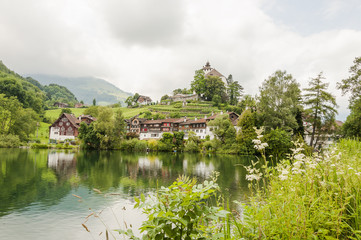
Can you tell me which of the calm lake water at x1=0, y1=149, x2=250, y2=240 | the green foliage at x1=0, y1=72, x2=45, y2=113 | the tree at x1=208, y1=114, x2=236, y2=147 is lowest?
the calm lake water at x1=0, y1=149, x2=250, y2=240

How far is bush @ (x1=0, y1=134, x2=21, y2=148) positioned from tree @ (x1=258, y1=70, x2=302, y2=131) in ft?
214

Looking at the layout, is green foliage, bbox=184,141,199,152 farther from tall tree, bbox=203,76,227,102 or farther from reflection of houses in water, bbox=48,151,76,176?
tall tree, bbox=203,76,227,102

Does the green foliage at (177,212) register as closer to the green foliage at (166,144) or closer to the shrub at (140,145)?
the green foliage at (166,144)

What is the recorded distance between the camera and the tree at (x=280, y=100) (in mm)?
50688

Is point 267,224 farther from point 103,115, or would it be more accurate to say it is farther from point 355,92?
point 103,115

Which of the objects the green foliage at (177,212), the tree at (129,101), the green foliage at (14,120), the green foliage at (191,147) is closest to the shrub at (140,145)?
the green foliage at (191,147)

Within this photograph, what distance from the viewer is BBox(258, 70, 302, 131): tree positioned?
166ft

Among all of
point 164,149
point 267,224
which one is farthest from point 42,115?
point 267,224

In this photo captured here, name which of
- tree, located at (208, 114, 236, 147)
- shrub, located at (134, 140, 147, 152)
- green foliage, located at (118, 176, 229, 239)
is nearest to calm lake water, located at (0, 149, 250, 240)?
green foliage, located at (118, 176, 229, 239)

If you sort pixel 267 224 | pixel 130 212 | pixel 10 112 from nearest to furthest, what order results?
pixel 267 224
pixel 130 212
pixel 10 112

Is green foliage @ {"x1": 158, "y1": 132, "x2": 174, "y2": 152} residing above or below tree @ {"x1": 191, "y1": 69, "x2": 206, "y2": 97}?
below

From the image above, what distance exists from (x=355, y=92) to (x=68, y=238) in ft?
107

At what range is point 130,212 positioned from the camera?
13961mm

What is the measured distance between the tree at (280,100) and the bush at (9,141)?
214 ft
